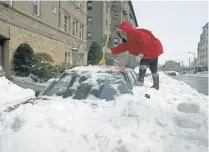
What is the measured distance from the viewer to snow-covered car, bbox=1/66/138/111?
14.3 ft

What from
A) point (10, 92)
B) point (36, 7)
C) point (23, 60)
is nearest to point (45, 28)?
point (36, 7)

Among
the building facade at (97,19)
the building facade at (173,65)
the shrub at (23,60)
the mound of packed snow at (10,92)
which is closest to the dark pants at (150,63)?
the mound of packed snow at (10,92)

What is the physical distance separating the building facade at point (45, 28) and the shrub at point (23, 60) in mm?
296

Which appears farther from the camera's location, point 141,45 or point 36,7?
point 36,7

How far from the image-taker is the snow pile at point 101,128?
2.92 meters

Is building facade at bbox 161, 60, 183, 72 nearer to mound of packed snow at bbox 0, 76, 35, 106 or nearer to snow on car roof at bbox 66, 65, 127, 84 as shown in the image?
mound of packed snow at bbox 0, 76, 35, 106

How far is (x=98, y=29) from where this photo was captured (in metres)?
45.1

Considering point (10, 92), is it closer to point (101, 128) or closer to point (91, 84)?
point (91, 84)

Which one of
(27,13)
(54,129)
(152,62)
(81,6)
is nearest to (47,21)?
(27,13)

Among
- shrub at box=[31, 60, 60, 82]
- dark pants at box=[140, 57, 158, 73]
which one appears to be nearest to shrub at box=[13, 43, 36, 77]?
shrub at box=[31, 60, 60, 82]

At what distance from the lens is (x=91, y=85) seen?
15.0 ft

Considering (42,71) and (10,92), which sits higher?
(42,71)

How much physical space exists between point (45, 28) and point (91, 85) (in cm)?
1404

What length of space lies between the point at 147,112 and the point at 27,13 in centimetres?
1278
